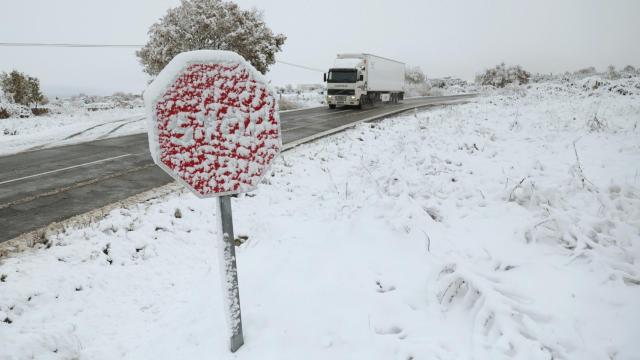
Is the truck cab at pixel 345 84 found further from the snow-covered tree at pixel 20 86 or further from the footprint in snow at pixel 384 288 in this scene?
the snow-covered tree at pixel 20 86

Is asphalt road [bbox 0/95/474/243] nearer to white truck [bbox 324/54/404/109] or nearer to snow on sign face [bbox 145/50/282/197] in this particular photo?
snow on sign face [bbox 145/50/282/197]

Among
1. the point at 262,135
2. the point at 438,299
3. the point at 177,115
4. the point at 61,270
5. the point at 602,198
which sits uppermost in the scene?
the point at 177,115

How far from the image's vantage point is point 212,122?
7.34 ft

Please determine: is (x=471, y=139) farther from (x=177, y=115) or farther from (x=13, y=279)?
(x=13, y=279)

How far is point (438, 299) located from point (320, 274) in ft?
3.76

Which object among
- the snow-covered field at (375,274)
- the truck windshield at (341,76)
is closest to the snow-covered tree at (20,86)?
the truck windshield at (341,76)

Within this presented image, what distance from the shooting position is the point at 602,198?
416cm

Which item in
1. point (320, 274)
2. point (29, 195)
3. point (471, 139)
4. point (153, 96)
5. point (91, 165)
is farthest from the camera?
point (91, 165)

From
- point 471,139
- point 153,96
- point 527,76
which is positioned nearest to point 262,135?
point 153,96

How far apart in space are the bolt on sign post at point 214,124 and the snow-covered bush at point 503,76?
60664mm

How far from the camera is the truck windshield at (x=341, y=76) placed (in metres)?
24.9

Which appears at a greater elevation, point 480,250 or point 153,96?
point 153,96

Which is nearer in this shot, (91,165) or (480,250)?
(480,250)

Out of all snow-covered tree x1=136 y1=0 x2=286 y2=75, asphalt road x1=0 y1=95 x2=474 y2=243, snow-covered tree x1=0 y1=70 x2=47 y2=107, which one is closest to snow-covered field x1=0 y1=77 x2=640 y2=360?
asphalt road x1=0 y1=95 x2=474 y2=243
